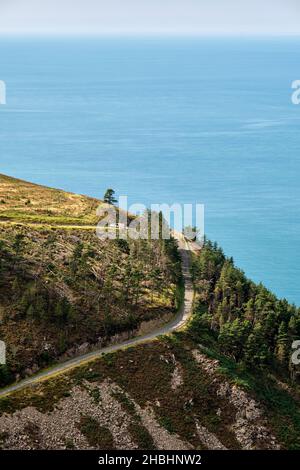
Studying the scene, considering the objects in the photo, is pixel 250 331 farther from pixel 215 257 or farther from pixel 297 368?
pixel 215 257

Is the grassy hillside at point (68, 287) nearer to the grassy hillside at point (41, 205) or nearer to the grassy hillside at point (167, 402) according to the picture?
the grassy hillside at point (41, 205)

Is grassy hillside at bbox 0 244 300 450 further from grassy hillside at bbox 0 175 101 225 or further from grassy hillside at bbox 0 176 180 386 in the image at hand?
grassy hillside at bbox 0 175 101 225

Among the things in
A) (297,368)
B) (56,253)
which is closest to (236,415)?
(297,368)

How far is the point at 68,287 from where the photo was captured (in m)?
101

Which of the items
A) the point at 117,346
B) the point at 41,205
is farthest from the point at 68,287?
the point at 41,205

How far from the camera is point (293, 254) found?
187 meters

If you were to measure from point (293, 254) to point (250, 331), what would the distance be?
293 feet

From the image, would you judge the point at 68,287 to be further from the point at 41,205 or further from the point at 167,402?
the point at 41,205

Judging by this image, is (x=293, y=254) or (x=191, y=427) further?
(x=293, y=254)

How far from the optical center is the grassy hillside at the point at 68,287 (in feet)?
295

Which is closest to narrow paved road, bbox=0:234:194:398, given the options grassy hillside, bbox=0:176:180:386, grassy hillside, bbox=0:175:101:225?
grassy hillside, bbox=0:176:180:386

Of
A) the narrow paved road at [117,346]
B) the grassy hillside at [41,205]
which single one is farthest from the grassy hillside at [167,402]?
the grassy hillside at [41,205]

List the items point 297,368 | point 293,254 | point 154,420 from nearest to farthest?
point 154,420, point 297,368, point 293,254

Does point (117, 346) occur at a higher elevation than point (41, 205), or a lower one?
lower
